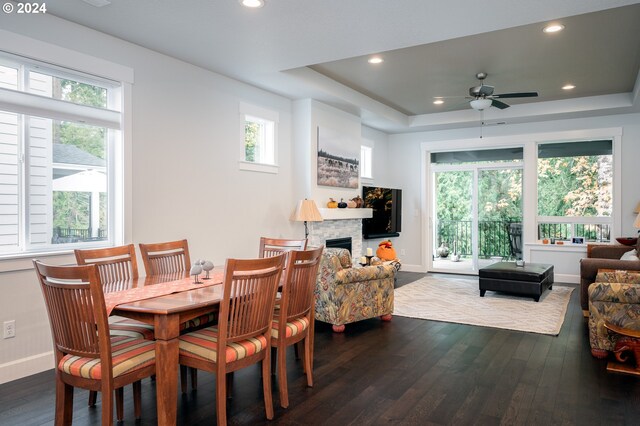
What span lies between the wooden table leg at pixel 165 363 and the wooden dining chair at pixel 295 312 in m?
0.75

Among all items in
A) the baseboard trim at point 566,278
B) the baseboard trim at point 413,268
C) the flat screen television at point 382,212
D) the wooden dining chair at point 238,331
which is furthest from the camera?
the baseboard trim at point 413,268

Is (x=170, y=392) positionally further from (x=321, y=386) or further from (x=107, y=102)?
(x=107, y=102)

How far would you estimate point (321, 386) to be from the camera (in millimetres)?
3260

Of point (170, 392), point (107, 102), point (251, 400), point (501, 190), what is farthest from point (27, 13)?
point (501, 190)

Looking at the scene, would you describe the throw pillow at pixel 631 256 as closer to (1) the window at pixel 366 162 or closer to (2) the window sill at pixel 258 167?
(1) the window at pixel 366 162

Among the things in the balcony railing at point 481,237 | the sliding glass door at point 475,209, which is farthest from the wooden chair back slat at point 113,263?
the balcony railing at point 481,237

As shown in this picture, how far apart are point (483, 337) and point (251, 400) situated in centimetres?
261

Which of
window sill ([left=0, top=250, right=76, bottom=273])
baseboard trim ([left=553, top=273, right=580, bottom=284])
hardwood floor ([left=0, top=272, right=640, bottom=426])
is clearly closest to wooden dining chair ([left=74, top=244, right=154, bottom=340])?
hardwood floor ([left=0, top=272, right=640, bottom=426])

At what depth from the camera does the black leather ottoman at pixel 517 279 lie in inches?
239

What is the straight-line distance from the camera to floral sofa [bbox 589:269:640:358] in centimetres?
369

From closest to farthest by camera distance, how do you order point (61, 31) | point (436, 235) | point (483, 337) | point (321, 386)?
point (321, 386)
point (61, 31)
point (483, 337)
point (436, 235)

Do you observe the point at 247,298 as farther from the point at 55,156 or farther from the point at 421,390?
the point at 55,156

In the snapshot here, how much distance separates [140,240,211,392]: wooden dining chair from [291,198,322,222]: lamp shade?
243cm

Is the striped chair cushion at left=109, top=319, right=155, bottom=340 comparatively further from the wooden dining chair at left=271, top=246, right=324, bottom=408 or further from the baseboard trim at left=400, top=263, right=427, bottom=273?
the baseboard trim at left=400, top=263, right=427, bottom=273
